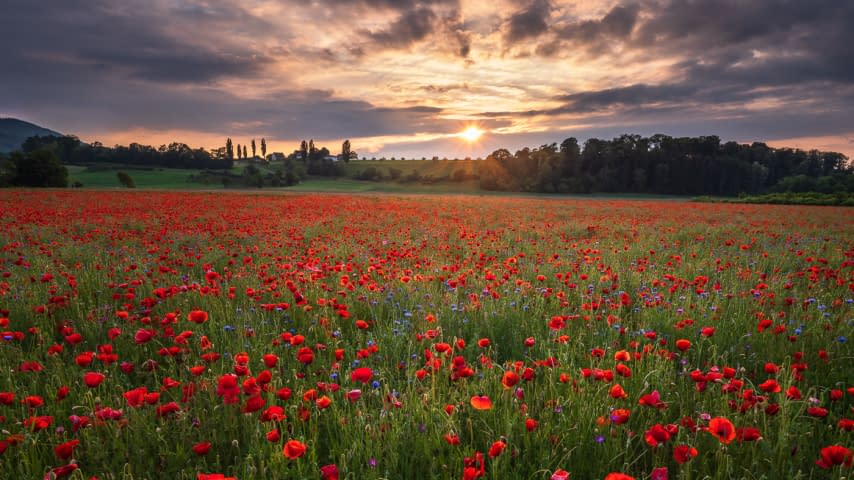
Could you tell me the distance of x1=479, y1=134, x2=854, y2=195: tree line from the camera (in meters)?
77.9

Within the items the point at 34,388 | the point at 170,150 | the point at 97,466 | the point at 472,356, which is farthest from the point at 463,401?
the point at 170,150

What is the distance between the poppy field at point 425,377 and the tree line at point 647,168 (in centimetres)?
7564

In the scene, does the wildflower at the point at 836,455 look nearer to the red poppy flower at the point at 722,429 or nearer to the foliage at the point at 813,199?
the red poppy flower at the point at 722,429

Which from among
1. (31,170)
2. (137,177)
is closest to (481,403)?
(31,170)

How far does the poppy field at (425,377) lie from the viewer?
1978 millimetres

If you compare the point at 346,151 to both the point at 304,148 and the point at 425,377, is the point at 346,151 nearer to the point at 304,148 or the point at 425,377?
the point at 304,148

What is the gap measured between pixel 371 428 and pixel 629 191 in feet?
287

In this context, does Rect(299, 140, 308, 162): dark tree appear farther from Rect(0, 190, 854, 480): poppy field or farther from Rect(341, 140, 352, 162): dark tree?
Rect(0, 190, 854, 480): poppy field

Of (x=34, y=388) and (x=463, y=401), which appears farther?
(x=34, y=388)

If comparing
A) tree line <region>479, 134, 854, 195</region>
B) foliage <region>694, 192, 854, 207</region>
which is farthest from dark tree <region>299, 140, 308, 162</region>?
foliage <region>694, 192, 854, 207</region>

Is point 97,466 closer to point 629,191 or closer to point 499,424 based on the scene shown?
point 499,424

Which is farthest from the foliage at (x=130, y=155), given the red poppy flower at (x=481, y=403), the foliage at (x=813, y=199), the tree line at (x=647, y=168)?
the red poppy flower at (x=481, y=403)

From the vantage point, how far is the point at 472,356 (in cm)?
354

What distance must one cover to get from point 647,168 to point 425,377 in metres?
91.8
